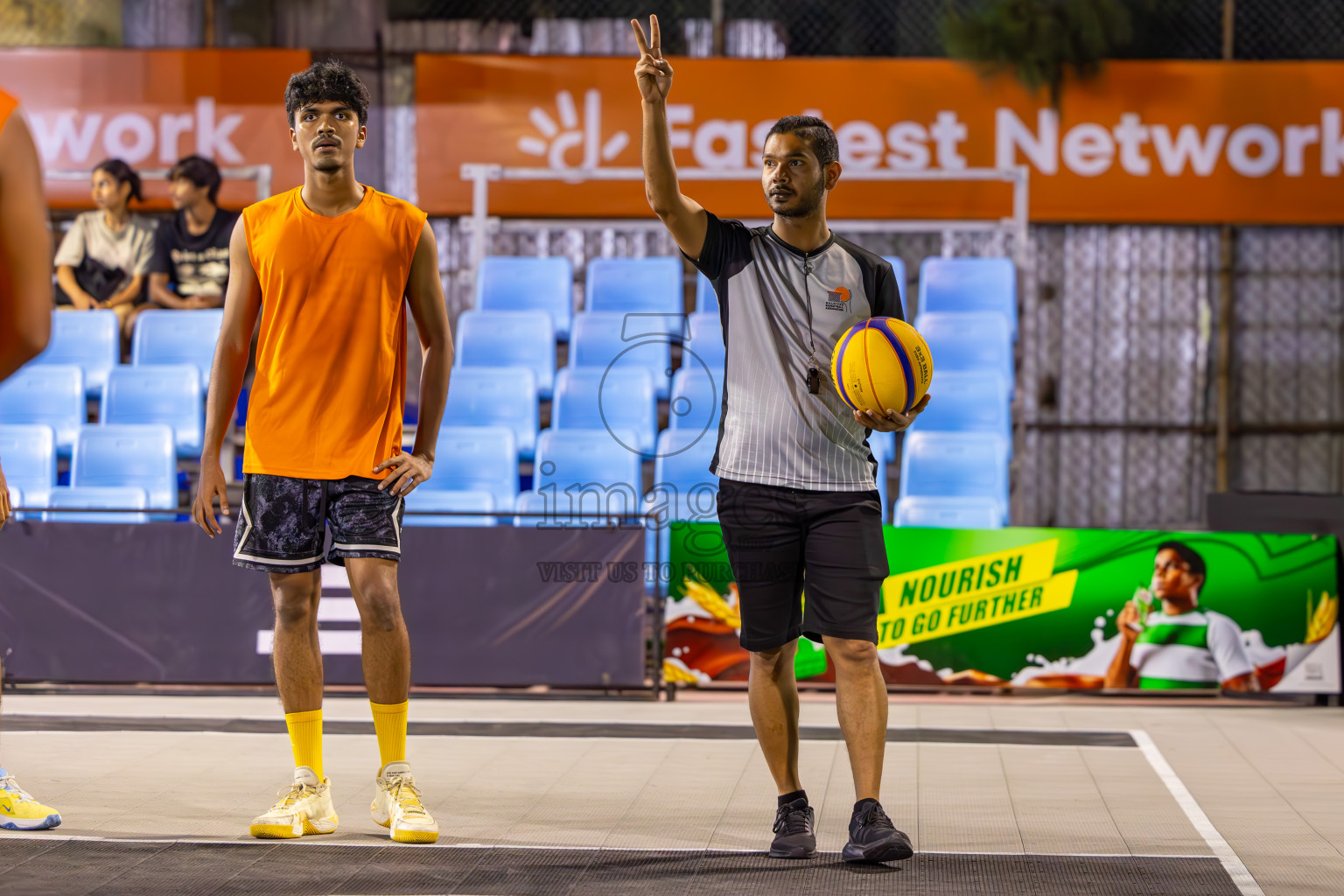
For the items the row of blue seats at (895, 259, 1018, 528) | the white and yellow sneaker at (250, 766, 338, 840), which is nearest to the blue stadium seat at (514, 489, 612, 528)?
the row of blue seats at (895, 259, 1018, 528)

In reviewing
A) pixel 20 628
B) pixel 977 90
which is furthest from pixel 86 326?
pixel 977 90

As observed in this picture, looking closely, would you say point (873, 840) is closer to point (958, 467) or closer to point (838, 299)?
point (838, 299)

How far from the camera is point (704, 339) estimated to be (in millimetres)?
10414

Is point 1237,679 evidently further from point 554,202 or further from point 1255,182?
point 554,202

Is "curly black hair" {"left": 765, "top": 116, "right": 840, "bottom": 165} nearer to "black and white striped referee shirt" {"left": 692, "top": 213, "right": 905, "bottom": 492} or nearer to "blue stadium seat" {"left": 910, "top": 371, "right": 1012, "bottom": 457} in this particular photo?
"black and white striped referee shirt" {"left": 692, "top": 213, "right": 905, "bottom": 492}

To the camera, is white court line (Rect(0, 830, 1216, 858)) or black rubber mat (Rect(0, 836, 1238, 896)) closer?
black rubber mat (Rect(0, 836, 1238, 896))

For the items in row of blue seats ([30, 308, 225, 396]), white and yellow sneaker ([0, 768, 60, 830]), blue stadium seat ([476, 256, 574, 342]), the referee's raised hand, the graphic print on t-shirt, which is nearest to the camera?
the referee's raised hand

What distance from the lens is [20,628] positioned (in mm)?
7566

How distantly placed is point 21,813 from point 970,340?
25.4 feet

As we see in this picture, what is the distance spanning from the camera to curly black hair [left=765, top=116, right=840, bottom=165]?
4.06 meters

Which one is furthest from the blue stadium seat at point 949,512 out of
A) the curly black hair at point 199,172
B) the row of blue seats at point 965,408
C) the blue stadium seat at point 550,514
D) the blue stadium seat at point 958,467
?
the curly black hair at point 199,172

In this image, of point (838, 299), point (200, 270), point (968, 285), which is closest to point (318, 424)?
point (838, 299)

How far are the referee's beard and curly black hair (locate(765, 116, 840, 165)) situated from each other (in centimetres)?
7

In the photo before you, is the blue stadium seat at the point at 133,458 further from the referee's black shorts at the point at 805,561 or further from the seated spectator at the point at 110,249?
the referee's black shorts at the point at 805,561
